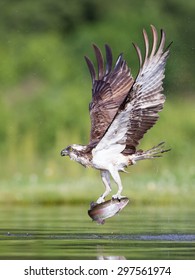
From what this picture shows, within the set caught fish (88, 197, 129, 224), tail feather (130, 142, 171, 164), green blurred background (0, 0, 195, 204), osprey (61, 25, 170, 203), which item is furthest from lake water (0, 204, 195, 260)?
green blurred background (0, 0, 195, 204)

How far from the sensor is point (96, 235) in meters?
13.5

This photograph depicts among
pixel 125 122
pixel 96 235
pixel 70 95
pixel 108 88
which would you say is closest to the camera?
pixel 125 122

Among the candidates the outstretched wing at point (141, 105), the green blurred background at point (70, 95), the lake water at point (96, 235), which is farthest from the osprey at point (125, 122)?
the green blurred background at point (70, 95)

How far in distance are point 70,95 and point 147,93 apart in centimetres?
1665

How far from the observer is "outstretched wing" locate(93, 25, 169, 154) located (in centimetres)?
1320

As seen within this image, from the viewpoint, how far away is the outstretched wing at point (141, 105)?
13.2 m

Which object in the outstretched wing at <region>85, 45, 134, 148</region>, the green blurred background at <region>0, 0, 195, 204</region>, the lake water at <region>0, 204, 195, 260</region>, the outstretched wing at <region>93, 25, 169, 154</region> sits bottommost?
the lake water at <region>0, 204, 195, 260</region>

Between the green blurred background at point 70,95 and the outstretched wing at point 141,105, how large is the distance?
524 cm

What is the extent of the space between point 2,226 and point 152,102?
2.44m

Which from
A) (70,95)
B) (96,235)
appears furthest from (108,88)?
(70,95)

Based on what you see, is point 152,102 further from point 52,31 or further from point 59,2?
Answer: point 59,2

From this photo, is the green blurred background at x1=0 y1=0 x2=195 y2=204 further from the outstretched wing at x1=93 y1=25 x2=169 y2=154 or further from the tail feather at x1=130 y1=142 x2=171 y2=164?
the outstretched wing at x1=93 y1=25 x2=169 y2=154

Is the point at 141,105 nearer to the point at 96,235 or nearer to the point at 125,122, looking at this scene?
the point at 125,122
